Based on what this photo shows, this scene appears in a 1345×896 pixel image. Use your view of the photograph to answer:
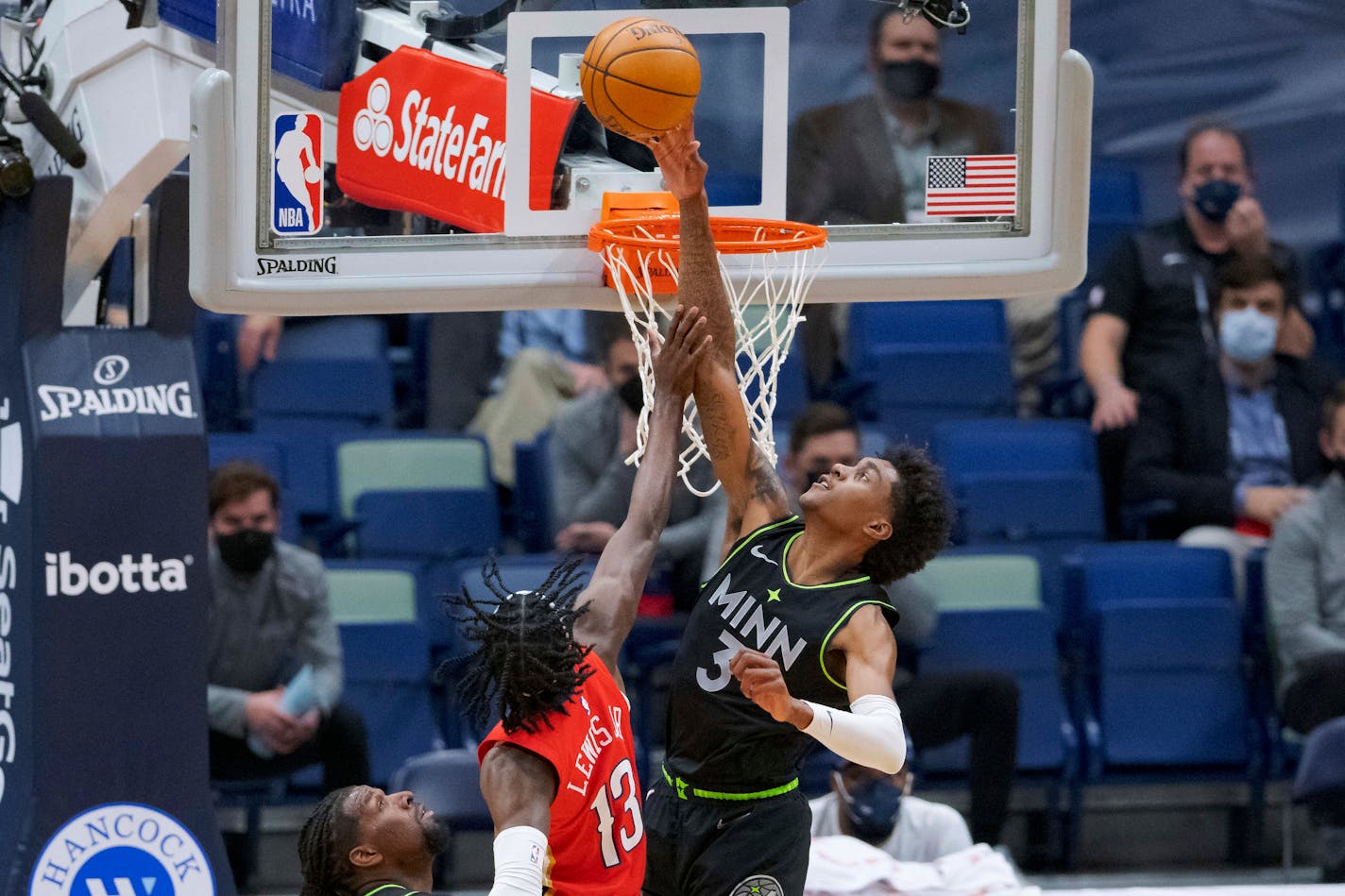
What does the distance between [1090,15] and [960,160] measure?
447 centimetres

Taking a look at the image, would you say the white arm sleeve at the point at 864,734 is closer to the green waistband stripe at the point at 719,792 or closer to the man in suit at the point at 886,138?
the green waistband stripe at the point at 719,792

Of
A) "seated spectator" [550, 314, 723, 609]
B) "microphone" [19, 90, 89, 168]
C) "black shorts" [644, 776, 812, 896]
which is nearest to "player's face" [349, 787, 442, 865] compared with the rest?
"black shorts" [644, 776, 812, 896]

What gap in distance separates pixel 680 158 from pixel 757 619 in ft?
3.45

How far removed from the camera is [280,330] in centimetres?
824

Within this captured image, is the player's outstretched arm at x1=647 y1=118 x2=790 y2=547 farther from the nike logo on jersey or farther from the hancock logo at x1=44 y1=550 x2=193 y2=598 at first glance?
the hancock logo at x1=44 y1=550 x2=193 y2=598

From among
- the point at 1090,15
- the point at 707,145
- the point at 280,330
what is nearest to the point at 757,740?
the point at 707,145

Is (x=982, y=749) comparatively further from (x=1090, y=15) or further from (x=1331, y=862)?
(x=1090, y=15)

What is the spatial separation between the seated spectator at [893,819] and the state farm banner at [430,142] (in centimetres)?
247

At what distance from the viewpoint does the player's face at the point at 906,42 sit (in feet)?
17.2

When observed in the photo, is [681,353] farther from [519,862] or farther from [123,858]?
[123,858]

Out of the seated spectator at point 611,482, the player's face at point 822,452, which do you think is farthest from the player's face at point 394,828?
the player's face at point 822,452

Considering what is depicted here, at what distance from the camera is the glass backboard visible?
181 inches

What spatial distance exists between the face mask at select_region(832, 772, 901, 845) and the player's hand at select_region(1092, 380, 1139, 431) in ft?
7.05

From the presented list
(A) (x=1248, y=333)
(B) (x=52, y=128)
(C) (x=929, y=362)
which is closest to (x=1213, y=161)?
(A) (x=1248, y=333)
